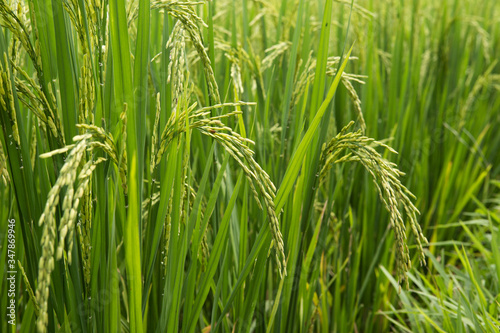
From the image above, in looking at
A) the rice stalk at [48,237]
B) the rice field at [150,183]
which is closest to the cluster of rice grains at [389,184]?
the rice field at [150,183]

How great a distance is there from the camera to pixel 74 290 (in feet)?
3.38

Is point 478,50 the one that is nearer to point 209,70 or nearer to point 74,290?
point 209,70

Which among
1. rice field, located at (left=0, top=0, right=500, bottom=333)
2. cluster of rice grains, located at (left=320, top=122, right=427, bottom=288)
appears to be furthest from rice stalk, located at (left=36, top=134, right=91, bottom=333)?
cluster of rice grains, located at (left=320, top=122, right=427, bottom=288)

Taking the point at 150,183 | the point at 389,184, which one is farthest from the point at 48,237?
the point at 389,184

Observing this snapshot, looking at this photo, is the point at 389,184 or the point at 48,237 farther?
the point at 389,184

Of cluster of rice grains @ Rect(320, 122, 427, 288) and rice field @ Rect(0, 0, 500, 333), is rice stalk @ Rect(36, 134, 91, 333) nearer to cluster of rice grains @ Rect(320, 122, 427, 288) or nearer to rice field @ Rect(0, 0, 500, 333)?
rice field @ Rect(0, 0, 500, 333)

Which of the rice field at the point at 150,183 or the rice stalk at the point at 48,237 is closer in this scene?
the rice stalk at the point at 48,237

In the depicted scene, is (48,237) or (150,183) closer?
(48,237)

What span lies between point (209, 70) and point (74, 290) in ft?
1.80

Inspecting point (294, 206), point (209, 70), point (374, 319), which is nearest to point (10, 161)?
point (209, 70)

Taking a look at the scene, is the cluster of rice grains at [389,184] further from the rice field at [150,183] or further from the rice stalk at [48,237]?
the rice stalk at [48,237]

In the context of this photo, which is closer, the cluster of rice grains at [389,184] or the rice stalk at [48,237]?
the rice stalk at [48,237]

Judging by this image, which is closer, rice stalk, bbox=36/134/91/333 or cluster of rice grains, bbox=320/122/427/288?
rice stalk, bbox=36/134/91/333

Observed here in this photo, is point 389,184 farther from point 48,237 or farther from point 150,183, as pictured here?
point 48,237
